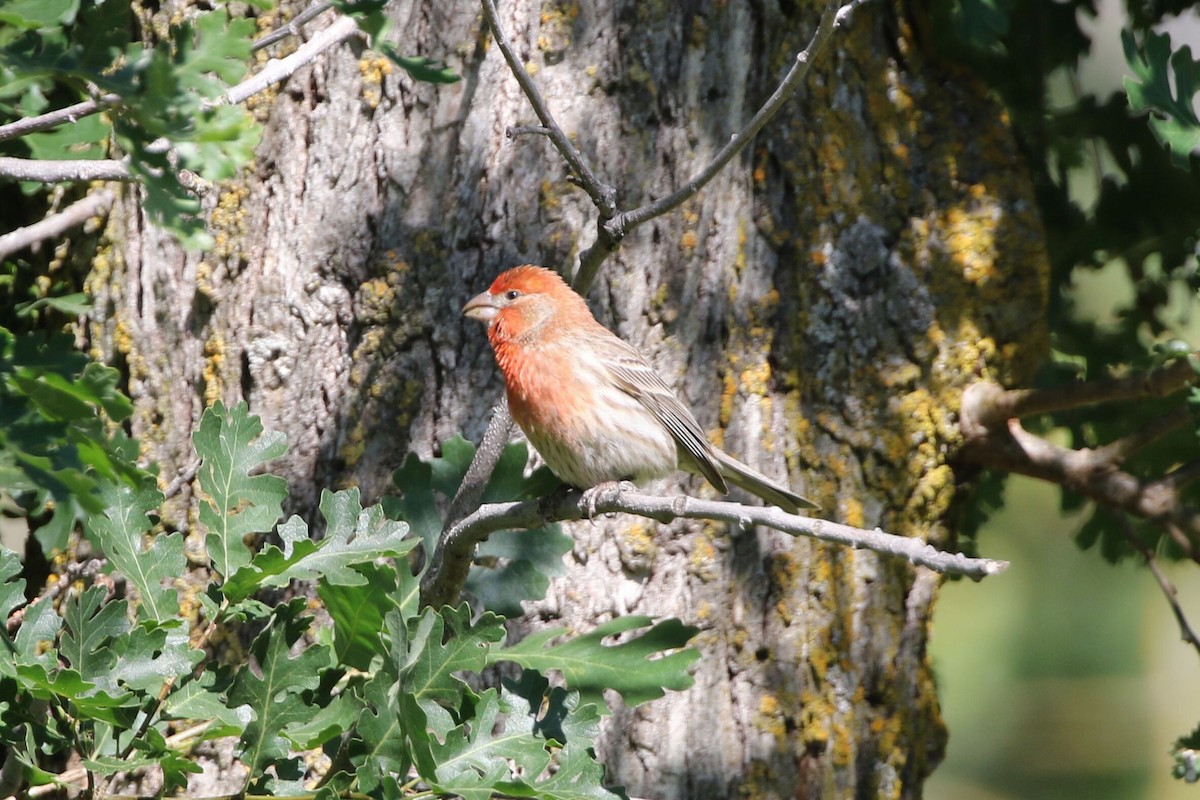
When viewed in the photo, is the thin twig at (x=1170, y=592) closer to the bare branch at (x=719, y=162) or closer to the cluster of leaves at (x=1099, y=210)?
the cluster of leaves at (x=1099, y=210)

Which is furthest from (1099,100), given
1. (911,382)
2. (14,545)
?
(14,545)

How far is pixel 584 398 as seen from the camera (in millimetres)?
4402

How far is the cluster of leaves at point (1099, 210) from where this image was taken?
16.9 ft

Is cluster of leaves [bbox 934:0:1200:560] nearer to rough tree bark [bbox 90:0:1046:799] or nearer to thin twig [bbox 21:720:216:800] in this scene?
rough tree bark [bbox 90:0:1046:799]

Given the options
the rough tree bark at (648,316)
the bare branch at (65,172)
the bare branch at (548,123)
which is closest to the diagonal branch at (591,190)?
the bare branch at (548,123)

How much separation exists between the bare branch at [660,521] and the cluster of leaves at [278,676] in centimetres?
28

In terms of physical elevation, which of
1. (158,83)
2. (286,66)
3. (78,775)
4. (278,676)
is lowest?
(78,775)

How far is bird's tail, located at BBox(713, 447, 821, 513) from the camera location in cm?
392

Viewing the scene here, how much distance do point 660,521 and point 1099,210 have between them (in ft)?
10.9

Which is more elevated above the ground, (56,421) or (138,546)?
(56,421)

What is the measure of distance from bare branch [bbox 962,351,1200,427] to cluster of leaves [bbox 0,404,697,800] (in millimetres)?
2169

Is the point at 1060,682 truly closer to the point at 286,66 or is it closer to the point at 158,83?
the point at 286,66

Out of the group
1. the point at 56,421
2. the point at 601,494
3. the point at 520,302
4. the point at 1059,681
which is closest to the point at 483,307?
the point at 520,302

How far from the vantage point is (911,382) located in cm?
427
